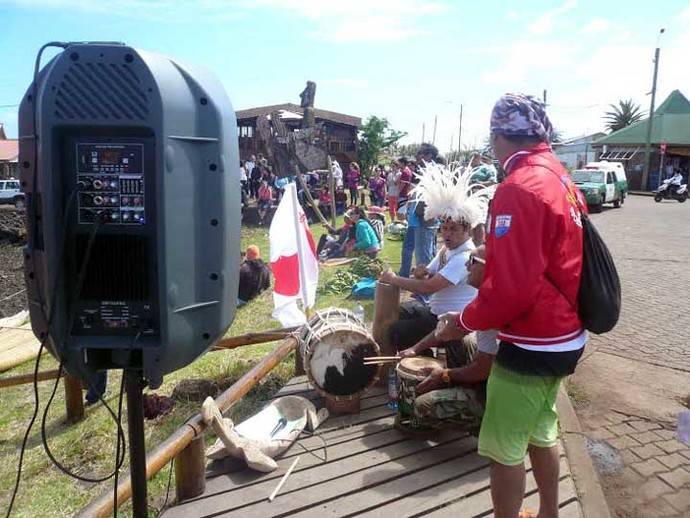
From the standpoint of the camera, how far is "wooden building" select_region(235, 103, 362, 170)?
87.7 feet

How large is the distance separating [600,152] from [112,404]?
41381 mm

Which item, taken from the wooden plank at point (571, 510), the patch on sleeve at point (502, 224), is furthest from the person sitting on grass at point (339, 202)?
the patch on sleeve at point (502, 224)

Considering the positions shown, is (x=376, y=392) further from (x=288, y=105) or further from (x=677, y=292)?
(x=288, y=105)

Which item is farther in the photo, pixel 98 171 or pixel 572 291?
pixel 572 291

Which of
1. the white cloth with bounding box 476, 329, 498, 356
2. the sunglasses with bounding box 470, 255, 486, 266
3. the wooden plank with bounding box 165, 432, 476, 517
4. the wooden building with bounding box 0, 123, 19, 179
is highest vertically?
the wooden building with bounding box 0, 123, 19, 179

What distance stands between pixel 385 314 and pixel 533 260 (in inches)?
92.7

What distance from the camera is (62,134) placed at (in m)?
1.50

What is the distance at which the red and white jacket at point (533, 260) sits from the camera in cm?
196

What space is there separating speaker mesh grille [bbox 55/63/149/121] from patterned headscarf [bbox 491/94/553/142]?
142cm

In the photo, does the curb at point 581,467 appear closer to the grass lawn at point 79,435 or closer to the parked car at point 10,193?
the grass lawn at point 79,435

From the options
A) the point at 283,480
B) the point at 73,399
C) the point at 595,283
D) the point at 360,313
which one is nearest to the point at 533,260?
the point at 595,283

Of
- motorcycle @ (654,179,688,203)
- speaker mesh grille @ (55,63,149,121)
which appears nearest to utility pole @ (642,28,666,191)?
motorcycle @ (654,179,688,203)

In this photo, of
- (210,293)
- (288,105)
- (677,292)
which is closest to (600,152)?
(288,105)

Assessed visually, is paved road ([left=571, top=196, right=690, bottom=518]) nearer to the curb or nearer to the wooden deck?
the curb
